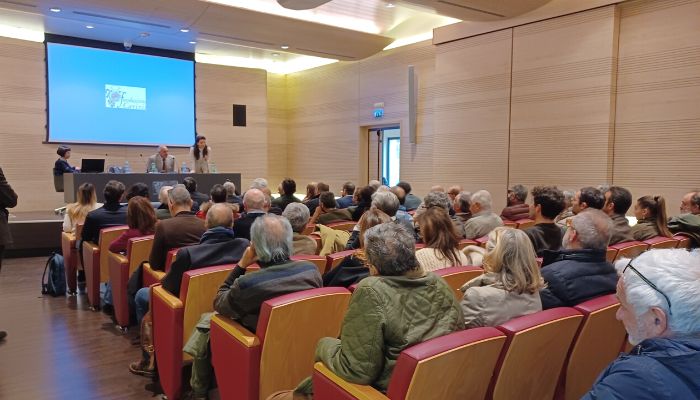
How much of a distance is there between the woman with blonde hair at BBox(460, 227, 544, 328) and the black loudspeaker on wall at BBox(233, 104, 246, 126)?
11.6m

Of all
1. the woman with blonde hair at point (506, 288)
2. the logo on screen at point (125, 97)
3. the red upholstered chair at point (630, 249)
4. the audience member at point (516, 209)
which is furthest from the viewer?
the logo on screen at point (125, 97)

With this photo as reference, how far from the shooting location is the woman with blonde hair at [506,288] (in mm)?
2008

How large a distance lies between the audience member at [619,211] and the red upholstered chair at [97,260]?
4.39 meters

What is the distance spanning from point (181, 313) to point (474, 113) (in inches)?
298

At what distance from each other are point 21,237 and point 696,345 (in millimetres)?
8447

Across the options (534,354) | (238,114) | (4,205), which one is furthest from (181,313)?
(238,114)

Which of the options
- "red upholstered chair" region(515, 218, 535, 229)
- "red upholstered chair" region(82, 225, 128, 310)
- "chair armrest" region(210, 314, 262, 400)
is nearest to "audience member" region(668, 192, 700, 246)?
"red upholstered chair" region(515, 218, 535, 229)

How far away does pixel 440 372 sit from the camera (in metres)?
1.56

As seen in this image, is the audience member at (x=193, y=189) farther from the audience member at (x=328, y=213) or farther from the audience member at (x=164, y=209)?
the audience member at (x=328, y=213)

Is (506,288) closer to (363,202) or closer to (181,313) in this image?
(181,313)

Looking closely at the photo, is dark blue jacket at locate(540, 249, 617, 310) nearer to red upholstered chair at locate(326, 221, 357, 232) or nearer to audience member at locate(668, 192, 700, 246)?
red upholstered chair at locate(326, 221, 357, 232)

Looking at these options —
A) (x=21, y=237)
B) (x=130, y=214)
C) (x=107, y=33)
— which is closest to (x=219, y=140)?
(x=107, y=33)

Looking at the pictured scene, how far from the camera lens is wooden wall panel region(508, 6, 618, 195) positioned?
7.38 m

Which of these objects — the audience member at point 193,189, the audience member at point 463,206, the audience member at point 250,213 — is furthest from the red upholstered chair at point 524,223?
the audience member at point 193,189
